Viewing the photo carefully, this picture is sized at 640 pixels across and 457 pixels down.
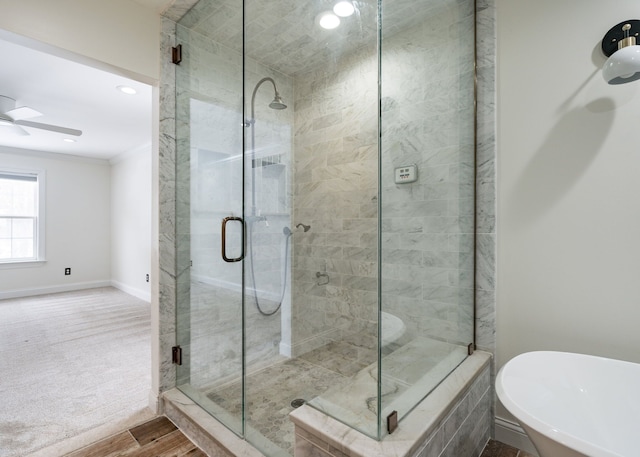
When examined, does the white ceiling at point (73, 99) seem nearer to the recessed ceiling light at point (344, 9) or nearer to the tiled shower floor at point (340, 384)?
the recessed ceiling light at point (344, 9)

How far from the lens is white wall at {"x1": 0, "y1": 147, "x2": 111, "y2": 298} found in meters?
5.34

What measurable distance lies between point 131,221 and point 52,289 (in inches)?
73.6

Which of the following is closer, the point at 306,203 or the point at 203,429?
the point at 203,429

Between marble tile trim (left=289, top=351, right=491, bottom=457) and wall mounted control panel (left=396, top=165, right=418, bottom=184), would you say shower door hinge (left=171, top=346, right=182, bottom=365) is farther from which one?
wall mounted control panel (left=396, top=165, right=418, bottom=184)

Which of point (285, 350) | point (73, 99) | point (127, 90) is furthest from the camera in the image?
point (73, 99)

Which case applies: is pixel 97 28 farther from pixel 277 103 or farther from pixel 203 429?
pixel 203 429

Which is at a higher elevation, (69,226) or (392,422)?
(69,226)

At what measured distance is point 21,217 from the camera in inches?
212

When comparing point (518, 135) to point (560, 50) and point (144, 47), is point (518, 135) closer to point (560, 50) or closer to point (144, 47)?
point (560, 50)

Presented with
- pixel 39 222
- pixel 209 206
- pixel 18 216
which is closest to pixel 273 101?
pixel 209 206

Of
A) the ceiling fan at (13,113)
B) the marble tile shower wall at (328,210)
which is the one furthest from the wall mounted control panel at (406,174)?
the ceiling fan at (13,113)

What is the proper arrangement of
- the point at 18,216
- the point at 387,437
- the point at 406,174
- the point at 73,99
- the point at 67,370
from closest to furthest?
the point at 387,437
the point at 406,174
the point at 67,370
the point at 73,99
the point at 18,216

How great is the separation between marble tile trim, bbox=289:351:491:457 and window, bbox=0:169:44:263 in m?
6.42

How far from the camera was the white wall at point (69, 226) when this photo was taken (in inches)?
210
